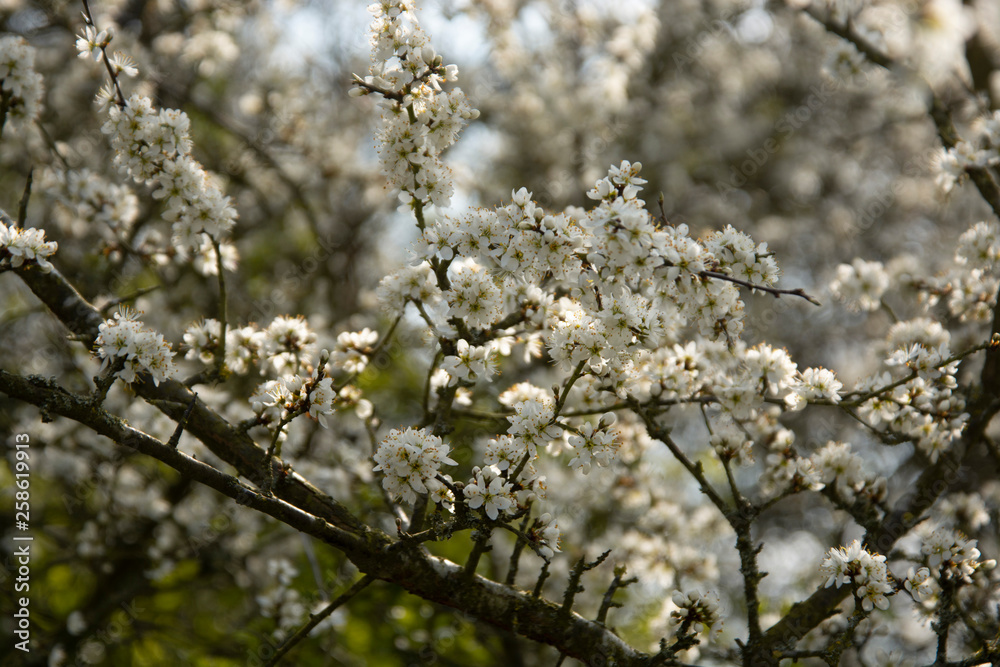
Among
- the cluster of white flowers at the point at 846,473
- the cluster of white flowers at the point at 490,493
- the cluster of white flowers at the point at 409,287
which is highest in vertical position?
the cluster of white flowers at the point at 846,473

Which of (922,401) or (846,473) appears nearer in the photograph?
(922,401)

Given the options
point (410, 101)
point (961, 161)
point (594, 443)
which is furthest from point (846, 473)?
point (410, 101)

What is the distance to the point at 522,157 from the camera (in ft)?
29.4

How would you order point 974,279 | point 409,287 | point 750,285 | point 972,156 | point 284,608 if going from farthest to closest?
point 284,608, point 974,279, point 972,156, point 409,287, point 750,285

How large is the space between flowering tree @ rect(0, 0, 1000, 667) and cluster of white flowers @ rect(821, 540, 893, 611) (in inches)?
0.7

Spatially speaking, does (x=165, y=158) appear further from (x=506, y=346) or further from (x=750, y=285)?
(x=750, y=285)

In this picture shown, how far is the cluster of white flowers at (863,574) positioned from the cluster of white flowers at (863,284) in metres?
1.84

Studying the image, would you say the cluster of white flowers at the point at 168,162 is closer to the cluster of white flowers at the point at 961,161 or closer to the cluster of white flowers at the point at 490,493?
the cluster of white flowers at the point at 490,493

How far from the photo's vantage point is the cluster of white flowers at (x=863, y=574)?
2.47 meters

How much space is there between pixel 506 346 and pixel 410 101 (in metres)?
1.00

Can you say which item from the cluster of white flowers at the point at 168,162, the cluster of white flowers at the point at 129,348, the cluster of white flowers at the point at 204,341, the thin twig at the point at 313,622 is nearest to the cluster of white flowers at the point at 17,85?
the cluster of white flowers at the point at 168,162

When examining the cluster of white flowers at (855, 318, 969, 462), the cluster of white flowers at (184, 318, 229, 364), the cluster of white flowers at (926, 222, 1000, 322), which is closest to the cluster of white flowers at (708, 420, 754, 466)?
the cluster of white flowers at (855, 318, 969, 462)

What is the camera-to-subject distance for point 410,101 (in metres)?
2.55

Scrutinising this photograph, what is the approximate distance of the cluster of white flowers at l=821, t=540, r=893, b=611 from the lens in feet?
8.09
